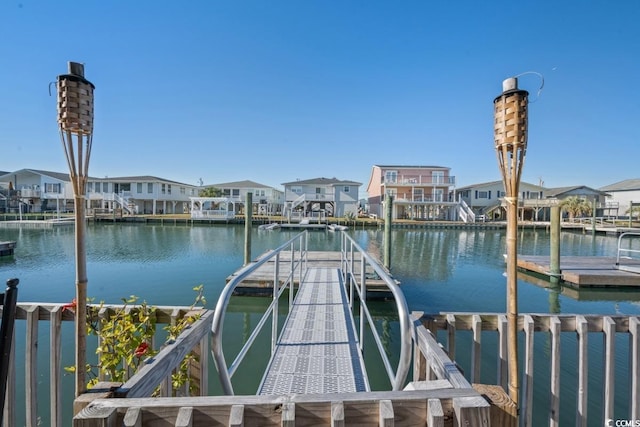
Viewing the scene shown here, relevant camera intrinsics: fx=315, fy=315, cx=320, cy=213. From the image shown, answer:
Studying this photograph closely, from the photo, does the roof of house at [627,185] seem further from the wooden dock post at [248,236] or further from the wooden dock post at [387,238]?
the wooden dock post at [248,236]

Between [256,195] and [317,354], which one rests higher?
[256,195]

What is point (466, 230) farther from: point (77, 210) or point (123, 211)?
point (123, 211)

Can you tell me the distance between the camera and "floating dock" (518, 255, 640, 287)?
387 inches

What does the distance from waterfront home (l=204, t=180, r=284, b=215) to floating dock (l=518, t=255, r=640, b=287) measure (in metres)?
32.2

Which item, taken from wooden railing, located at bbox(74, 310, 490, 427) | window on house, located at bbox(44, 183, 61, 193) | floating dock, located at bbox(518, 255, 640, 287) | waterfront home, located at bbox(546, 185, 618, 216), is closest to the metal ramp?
wooden railing, located at bbox(74, 310, 490, 427)

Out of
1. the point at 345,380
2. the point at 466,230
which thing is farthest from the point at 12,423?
the point at 466,230

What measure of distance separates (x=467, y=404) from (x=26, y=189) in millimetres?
53065

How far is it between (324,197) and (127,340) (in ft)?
119

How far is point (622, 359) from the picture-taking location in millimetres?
5480

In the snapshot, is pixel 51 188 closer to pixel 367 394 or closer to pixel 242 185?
pixel 242 185

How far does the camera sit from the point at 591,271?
1075 cm

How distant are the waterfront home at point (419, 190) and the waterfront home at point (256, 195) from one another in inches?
553

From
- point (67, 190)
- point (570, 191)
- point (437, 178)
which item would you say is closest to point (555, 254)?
point (437, 178)

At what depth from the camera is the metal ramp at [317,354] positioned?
2.62 m
